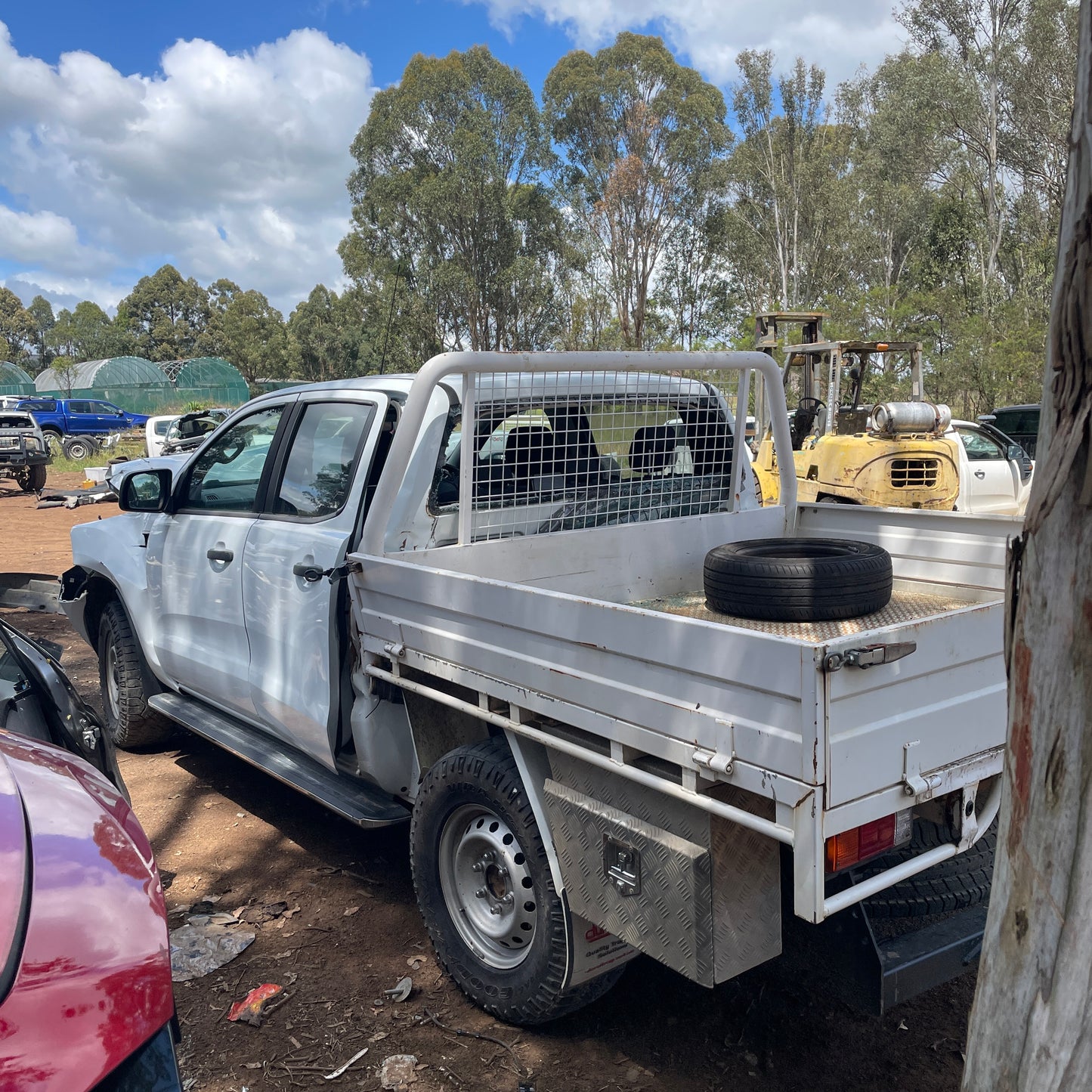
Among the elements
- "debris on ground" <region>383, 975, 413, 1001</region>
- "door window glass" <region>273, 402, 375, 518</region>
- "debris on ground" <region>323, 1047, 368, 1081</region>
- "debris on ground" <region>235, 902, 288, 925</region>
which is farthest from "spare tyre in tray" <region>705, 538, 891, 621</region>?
"debris on ground" <region>235, 902, 288, 925</region>

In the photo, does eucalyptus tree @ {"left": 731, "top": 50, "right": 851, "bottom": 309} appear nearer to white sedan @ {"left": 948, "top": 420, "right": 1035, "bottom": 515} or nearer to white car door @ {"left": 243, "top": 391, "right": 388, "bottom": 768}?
white sedan @ {"left": 948, "top": 420, "right": 1035, "bottom": 515}

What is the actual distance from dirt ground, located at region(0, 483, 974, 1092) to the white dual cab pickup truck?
19 cm

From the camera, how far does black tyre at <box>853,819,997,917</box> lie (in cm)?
257

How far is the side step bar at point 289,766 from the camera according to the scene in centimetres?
363

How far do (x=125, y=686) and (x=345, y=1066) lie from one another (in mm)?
3012

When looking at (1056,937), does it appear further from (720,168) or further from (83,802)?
(720,168)

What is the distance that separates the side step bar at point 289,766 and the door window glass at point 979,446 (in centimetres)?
1154

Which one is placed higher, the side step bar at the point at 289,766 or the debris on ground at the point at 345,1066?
the side step bar at the point at 289,766

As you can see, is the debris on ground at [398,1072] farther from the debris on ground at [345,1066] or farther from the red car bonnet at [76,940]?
the red car bonnet at [76,940]

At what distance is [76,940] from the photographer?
1792 mm

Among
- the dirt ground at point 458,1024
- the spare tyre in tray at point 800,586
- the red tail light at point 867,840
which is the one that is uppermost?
the spare tyre in tray at point 800,586

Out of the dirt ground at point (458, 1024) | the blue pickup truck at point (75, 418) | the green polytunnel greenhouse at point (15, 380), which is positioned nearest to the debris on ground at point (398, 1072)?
the dirt ground at point (458, 1024)

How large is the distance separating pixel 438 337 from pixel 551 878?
119ft

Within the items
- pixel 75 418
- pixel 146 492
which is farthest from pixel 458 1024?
pixel 75 418
